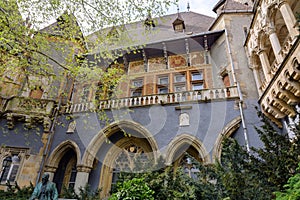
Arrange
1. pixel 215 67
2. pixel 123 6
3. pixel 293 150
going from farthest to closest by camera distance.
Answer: pixel 215 67 → pixel 123 6 → pixel 293 150

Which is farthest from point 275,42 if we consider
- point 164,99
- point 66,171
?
point 66,171

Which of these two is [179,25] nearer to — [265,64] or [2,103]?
[265,64]

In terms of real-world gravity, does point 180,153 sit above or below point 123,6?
below

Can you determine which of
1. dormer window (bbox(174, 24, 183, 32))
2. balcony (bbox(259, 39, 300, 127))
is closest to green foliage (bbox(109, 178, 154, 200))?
balcony (bbox(259, 39, 300, 127))

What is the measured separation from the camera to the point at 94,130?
9211 mm

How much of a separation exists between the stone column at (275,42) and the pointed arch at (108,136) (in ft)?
16.8

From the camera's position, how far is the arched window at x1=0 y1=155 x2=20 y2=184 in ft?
27.8

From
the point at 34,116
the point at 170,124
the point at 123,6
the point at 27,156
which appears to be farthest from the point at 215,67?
the point at 27,156

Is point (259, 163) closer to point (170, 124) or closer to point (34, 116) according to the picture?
point (170, 124)

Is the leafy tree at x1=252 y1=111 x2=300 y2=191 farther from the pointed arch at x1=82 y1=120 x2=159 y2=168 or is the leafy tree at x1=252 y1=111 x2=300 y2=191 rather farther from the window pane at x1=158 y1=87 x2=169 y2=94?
the window pane at x1=158 y1=87 x2=169 y2=94

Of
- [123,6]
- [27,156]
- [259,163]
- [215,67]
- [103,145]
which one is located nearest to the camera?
[259,163]

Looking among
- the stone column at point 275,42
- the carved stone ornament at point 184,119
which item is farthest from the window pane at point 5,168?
the stone column at point 275,42

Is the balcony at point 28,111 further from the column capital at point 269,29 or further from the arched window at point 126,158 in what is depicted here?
the column capital at point 269,29

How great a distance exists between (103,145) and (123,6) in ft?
19.4
